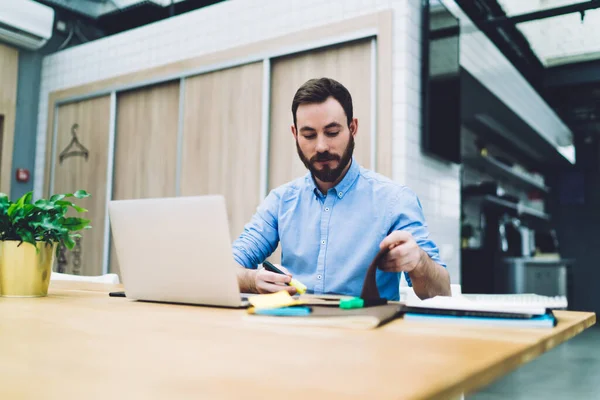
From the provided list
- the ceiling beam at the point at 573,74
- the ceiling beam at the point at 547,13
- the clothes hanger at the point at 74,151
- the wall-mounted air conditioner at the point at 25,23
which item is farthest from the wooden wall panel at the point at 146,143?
the ceiling beam at the point at 573,74

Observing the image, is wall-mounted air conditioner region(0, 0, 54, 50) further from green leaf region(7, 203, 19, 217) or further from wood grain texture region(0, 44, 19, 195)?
green leaf region(7, 203, 19, 217)

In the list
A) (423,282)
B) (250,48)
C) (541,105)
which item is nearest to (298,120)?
(423,282)

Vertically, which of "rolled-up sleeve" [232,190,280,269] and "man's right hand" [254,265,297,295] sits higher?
"rolled-up sleeve" [232,190,280,269]

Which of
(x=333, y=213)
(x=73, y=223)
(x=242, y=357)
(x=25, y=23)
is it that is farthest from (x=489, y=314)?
(x=25, y=23)

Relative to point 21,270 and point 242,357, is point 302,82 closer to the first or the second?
point 21,270

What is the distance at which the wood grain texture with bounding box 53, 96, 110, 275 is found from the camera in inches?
180

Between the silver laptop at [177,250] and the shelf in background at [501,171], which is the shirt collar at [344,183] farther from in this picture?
the shelf in background at [501,171]

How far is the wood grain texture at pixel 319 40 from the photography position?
308 cm

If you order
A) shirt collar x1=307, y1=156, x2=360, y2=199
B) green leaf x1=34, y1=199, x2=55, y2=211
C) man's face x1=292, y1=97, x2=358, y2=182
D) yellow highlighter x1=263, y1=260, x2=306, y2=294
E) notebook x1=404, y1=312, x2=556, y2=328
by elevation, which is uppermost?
man's face x1=292, y1=97, x2=358, y2=182

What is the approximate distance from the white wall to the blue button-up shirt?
3.41ft

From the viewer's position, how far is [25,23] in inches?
180

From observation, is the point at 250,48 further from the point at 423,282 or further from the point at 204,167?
the point at 423,282

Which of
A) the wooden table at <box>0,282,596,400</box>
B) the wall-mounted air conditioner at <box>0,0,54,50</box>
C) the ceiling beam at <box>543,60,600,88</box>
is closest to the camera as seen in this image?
the wooden table at <box>0,282,596,400</box>

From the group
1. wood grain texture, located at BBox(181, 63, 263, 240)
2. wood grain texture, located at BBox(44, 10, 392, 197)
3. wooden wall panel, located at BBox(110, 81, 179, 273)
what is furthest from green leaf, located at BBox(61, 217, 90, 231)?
wooden wall panel, located at BBox(110, 81, 179, 273)
